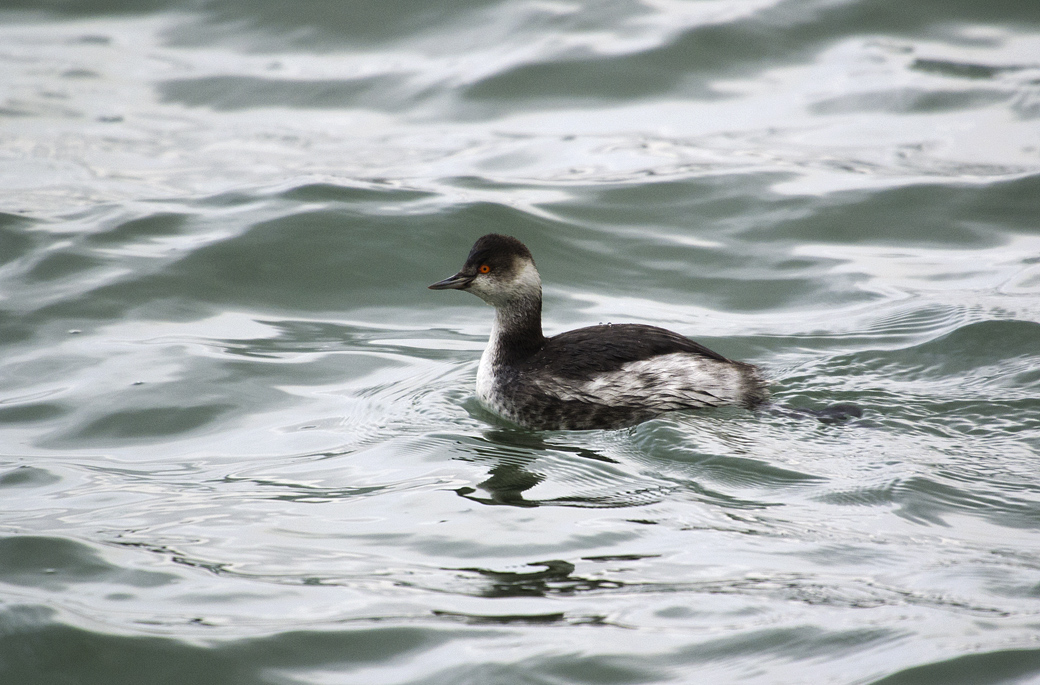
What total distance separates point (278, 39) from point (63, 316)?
6.41 meters

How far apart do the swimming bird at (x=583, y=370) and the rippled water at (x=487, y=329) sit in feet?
0.49

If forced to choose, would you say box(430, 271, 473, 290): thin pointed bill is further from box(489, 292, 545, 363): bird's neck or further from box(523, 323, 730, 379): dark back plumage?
box(523, 323, 730, 379): dark back plumage

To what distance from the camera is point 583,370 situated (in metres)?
6.25

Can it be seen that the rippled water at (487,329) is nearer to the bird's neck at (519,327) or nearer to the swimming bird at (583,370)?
the swimming bird at (583,370)

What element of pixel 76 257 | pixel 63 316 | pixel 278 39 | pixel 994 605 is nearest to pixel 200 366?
pixel 63 316

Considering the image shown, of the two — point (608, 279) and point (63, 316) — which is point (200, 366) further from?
point (608, 279)

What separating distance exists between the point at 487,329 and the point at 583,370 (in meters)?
1.83

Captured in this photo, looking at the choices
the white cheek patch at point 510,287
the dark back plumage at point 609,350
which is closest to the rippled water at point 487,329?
the dark back plumage at point 609,350

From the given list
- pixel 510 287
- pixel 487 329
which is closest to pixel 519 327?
pixel 510 287

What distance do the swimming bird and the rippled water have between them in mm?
150

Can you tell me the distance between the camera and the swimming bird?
20.2 ft

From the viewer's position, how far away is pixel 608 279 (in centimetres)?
865

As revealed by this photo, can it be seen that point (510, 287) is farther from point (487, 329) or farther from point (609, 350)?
point (487, 329)

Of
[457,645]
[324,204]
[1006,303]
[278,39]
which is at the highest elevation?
[278,39]
